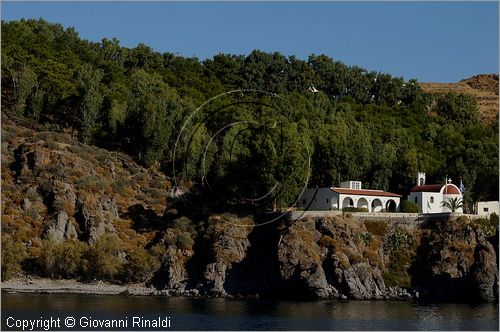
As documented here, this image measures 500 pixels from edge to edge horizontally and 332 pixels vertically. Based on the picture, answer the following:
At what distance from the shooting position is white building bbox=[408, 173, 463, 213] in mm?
99188

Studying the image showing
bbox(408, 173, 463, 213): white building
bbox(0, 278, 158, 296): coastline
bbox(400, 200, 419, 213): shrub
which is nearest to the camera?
bbox(0, 278, 158, 296): coastline

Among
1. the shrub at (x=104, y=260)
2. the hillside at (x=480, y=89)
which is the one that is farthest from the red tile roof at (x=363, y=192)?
the hillside at (x=480, y=89)

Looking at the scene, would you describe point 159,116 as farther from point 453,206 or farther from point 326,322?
point 326,322

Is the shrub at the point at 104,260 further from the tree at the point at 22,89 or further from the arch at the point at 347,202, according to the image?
the tree at the point at 22,89

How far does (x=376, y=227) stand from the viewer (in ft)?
309

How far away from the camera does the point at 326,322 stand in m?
72.0

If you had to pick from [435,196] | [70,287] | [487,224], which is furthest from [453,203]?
[70,287]

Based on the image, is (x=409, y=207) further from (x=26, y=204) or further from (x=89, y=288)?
(x=26, y=204)

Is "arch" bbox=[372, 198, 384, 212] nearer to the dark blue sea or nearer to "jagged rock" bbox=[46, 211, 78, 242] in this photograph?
the dark blue sea

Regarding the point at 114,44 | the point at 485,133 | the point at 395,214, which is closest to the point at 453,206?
the point at 395,214

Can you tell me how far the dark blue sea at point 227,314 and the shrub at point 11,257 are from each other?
291 cm

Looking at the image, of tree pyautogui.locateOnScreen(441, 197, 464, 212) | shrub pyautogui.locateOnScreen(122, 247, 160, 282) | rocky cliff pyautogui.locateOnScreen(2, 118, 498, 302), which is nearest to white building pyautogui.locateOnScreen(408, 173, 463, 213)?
tree pyautogui.locateOnScreen(441, 197, 464, 212)

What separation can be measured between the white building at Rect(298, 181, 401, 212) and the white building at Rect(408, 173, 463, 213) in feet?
6.96

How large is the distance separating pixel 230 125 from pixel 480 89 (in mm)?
83921
